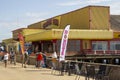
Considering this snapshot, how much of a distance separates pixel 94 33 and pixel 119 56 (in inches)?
226

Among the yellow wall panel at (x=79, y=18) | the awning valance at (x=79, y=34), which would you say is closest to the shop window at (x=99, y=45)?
the awning valance at (x=79, y=34)

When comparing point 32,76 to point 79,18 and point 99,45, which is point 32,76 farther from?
point 79,18

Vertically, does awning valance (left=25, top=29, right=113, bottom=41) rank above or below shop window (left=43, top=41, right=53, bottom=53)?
above

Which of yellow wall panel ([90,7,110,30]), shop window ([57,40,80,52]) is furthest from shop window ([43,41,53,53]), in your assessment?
yellow wall panel ([90,7,110,30])

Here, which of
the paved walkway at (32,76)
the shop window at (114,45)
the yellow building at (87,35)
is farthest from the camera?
the shop window at (114,45)

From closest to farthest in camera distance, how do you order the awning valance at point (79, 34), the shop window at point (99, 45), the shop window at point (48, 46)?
the awning valance at point (79, 34), the shop window at point (48, 46), the shop window at point (99, 45)

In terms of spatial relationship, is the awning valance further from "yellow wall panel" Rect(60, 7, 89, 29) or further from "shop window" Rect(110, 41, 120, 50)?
"yellow wall panel" Rect(60, 7, 89, 29)

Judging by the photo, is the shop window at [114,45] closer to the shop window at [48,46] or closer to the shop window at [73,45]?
the shop window at [73,45]

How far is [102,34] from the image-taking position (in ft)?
199

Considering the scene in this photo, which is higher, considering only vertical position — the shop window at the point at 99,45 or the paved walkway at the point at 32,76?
the shop window at the point at 99,45

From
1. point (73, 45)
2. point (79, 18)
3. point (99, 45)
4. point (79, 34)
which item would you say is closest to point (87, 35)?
point (79, 34)

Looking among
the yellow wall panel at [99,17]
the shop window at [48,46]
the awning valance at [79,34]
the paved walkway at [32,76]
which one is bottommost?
the paved walkway at [32,76]

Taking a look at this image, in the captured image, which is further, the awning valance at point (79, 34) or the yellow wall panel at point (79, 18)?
the yellow wall panel at point (79, 18)

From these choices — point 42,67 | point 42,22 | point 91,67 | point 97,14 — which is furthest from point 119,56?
point 91,67
